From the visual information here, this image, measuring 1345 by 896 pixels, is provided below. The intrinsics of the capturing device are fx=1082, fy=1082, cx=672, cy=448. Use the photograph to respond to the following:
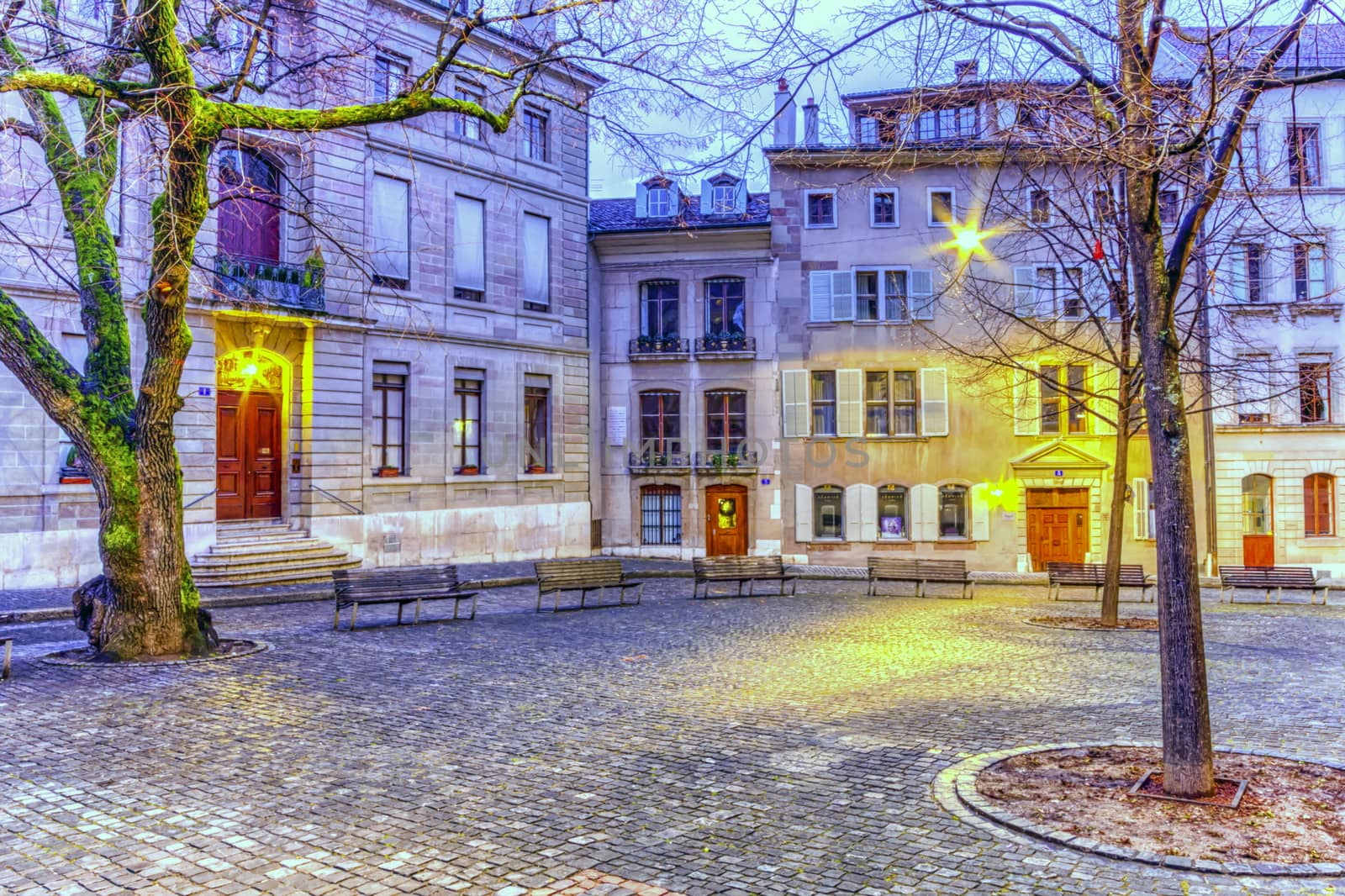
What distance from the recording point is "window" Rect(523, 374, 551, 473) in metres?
28.8

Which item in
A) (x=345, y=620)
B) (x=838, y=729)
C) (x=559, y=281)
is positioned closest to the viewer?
(x=838, y=729)

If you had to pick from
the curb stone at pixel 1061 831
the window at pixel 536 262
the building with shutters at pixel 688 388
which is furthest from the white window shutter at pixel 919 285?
the curb stone at pixel 1061 831

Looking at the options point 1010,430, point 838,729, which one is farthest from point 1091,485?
point 838,729

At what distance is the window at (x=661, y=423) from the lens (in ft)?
104

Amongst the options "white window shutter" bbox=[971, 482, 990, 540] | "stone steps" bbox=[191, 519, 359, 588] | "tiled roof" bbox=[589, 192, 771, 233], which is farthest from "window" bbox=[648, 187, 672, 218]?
"stone steps" bbox=[191, 519, 359, 588]

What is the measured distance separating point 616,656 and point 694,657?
97cm

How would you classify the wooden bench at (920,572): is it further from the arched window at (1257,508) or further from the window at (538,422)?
the arched window at (1257,508)

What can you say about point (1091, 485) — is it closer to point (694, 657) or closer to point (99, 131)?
point (694, 657)

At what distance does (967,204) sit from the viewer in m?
31.0

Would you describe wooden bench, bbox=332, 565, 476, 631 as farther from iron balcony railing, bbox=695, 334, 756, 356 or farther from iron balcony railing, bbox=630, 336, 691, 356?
iron balcony railing, bbox=695, 334, 756, 356

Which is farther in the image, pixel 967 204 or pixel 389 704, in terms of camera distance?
pixel 967 204

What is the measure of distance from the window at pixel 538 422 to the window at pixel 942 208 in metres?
11.9

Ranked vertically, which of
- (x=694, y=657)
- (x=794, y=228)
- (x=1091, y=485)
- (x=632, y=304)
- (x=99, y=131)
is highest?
(x=794, y=228)

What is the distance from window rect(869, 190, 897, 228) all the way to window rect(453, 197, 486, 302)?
11132 millimetres
